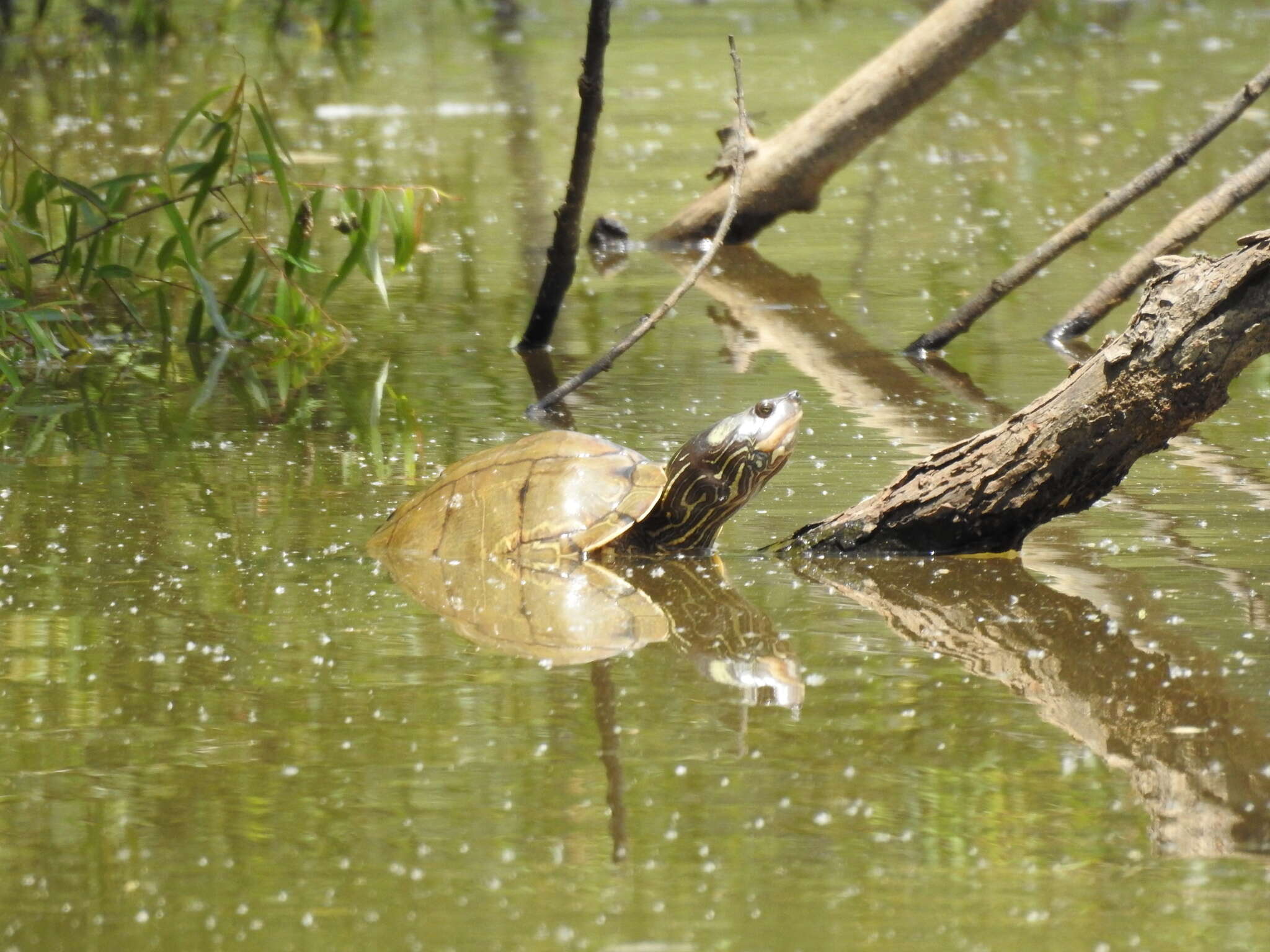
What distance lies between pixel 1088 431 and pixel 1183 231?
2508 mm

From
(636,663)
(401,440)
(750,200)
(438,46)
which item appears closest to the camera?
(636,663)

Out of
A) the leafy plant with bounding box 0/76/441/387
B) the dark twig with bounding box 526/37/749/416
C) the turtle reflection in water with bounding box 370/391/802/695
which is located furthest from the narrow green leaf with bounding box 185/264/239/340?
the turtle reflection in water with bounding box 370/391/802/695

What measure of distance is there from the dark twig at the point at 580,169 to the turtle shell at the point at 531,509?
1783mm

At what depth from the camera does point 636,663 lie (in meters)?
3.84

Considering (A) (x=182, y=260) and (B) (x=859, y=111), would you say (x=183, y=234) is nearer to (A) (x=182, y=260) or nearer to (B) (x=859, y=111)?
(A) (x=182, y=260)

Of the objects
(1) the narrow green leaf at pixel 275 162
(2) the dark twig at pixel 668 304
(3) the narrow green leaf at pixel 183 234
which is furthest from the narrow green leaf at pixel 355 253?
(2) the dark twig at pixel 668 304

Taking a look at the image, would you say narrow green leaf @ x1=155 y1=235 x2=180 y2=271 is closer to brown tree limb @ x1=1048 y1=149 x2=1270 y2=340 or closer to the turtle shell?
the turtle shell

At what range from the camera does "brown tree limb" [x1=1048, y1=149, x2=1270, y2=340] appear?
6.34m

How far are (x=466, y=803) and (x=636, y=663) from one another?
31.7 inches

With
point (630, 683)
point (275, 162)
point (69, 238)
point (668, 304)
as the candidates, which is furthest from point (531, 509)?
point (69, 238)

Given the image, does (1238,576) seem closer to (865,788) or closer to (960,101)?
(865,788)

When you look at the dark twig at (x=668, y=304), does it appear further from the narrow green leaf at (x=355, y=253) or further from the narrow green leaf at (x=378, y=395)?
the narrow green leaf at (x=355, y=253)

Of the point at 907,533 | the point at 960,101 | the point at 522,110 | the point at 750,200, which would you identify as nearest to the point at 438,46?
the point at 522,110

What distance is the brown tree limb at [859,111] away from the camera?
834 centimetres
